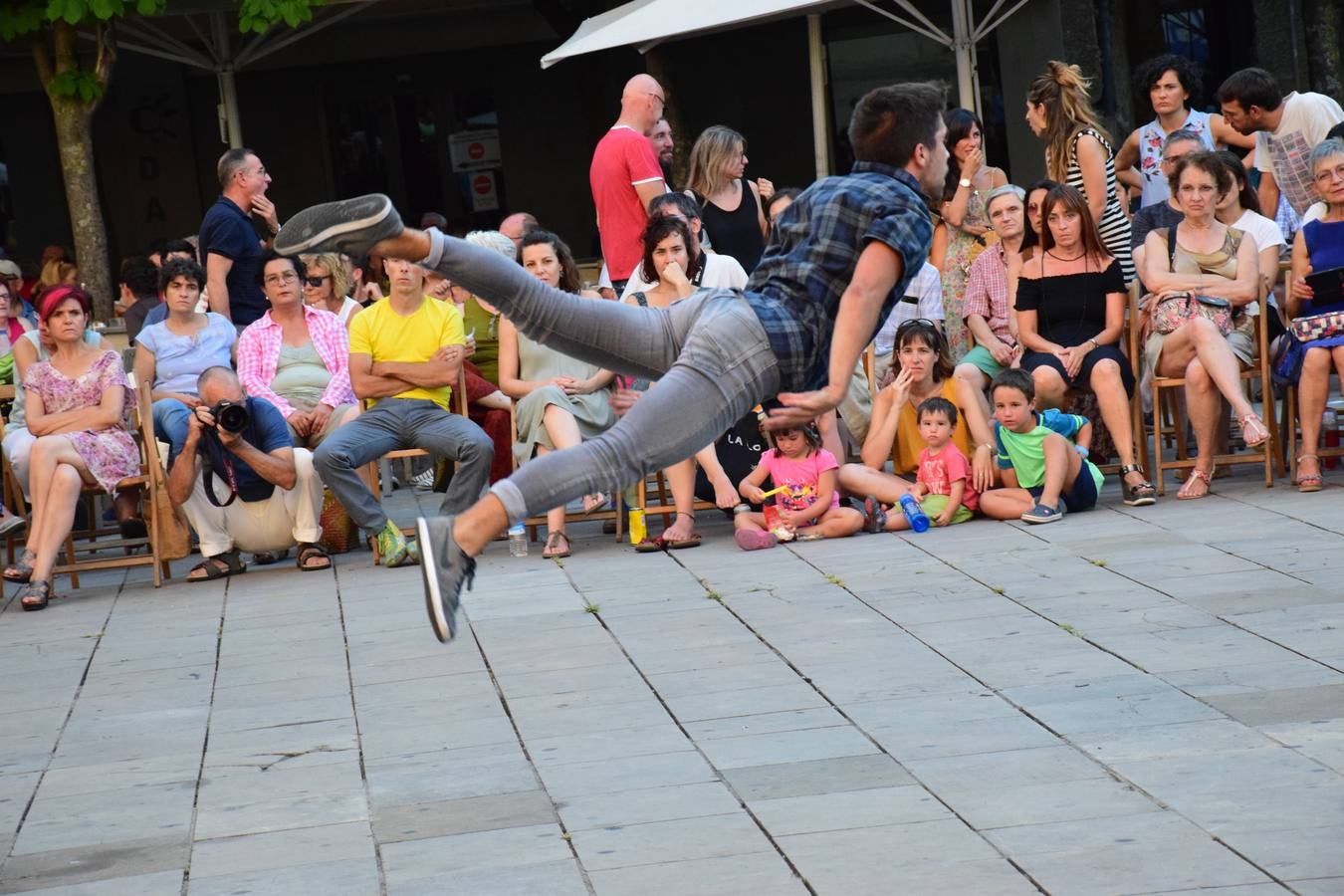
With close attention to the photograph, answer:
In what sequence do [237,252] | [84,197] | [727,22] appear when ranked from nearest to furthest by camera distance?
[237,252], [727,22], [84,197]

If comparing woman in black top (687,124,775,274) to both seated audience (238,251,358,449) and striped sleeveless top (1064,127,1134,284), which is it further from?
seated audience (238,251,358,449)

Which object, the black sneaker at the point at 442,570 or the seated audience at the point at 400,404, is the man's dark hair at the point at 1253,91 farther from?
the black sneaker at the point at 442,570

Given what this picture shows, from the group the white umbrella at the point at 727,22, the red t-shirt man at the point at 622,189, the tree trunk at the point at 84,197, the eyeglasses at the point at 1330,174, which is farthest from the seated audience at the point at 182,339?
the tree trunk at the point at 84,197

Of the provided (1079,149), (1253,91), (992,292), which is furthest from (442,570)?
(1253,91)

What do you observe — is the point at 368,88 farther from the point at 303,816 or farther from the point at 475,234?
the point at 303,816

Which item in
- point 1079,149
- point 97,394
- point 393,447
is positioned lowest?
point 393,447

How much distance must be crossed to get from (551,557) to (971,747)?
416 centimetres

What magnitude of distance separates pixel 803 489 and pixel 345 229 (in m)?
4.60

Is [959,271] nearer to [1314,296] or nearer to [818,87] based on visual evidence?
[1314,296]

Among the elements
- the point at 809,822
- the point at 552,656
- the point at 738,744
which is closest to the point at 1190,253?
the point at 552,656

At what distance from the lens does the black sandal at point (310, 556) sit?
30.2 ft

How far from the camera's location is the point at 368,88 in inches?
867

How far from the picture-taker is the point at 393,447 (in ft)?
30.4

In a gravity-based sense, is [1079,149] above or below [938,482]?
above
